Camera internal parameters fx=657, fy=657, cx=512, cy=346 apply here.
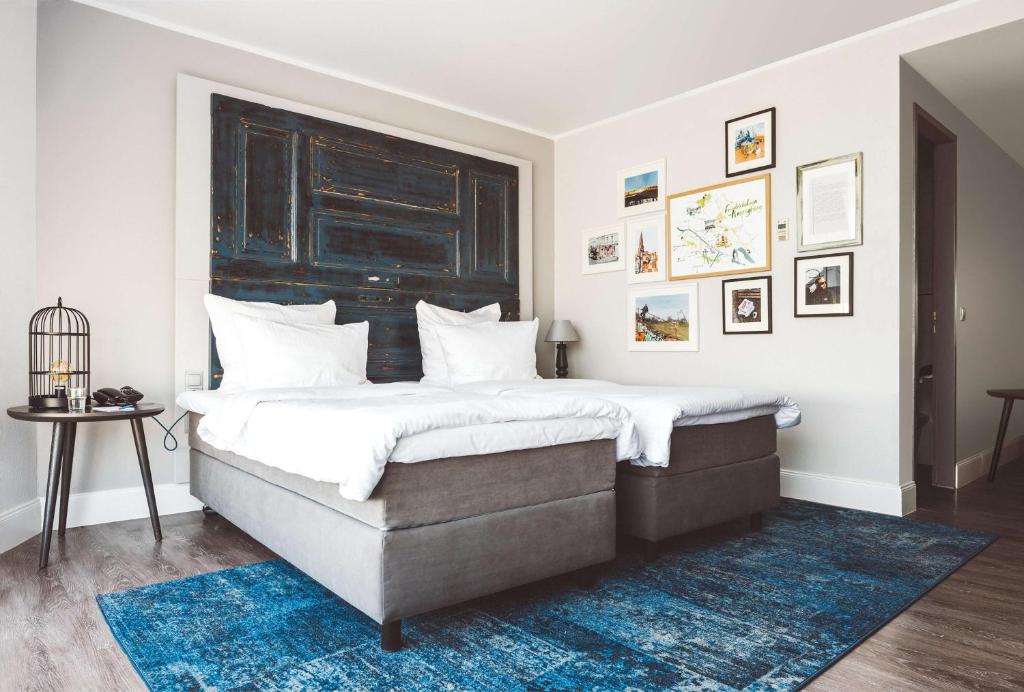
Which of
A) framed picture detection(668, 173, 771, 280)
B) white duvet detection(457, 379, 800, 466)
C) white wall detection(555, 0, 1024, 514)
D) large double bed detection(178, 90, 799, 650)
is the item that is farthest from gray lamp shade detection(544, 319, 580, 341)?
white duvet detection(457, 379, 800, 466)

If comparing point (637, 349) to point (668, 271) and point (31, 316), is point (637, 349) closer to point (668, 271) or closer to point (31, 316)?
point (668, 271)

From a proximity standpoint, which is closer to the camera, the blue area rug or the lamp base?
the blue area rug

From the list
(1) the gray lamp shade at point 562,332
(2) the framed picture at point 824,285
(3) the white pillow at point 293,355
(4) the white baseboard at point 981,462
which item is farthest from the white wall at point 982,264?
(3) the white pillow at point 293,355

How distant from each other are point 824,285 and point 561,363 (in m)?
2.04

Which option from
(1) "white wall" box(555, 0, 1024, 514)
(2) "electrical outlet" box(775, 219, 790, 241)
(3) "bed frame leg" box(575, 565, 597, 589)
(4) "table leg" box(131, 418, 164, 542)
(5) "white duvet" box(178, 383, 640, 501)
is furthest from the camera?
(2) "electrical outlet" box(775, 219, 790, 241)

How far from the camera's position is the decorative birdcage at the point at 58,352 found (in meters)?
2.91

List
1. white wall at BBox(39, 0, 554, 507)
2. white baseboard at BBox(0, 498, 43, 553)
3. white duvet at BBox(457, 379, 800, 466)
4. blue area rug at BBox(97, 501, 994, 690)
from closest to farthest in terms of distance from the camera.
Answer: blue area rug at BBox(97, 501, 994, 690), white duvet at BBox(457, 379, 800, 466), white baseboard at BBox(0, 498, 43, 553), white wall at BBox(39, 0, 554, 507)

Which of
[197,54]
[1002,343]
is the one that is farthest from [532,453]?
[1002,343]

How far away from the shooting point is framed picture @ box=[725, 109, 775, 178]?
4.11 metres

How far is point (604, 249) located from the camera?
514cm

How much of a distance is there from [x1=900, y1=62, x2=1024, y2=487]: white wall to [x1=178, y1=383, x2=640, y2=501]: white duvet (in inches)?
101

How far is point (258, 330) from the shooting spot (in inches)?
137

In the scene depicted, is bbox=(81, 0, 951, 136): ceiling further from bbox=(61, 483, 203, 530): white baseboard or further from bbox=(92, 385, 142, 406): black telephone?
bbox=(61, 483, 203, 530): white baseboard

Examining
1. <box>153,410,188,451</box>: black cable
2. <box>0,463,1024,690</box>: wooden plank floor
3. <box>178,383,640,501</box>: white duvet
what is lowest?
<box>0,463,1024,690</box>: wooden plank floor
